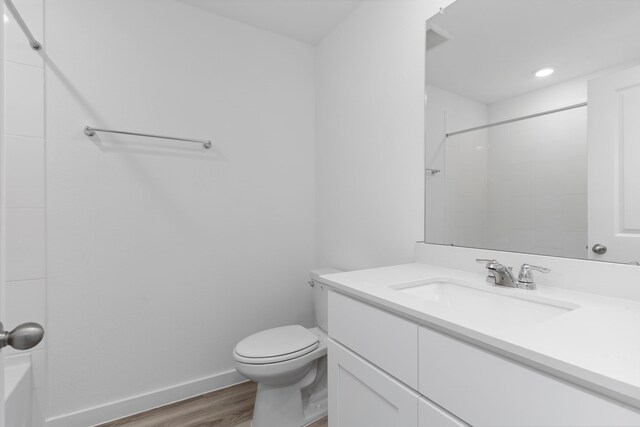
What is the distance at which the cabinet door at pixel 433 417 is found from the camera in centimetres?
65

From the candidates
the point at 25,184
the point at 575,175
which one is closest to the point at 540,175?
the point at 575,175

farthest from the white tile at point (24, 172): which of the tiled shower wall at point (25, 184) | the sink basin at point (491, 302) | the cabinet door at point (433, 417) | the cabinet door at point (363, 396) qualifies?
the cabinet door at point (433, 417)

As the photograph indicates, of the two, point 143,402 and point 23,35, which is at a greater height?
point 23,35

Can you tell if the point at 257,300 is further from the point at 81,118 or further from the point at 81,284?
the point at 81,118

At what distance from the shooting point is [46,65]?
1.40 metres

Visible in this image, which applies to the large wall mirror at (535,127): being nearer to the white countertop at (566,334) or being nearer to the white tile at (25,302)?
the white countertop at (566,334)

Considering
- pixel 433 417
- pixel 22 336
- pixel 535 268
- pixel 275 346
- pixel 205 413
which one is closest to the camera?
pixel 22 336

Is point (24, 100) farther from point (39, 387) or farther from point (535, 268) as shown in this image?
point (535, 268)

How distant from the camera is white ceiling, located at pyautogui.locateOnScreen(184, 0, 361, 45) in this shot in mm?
1724

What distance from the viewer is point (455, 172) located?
4.24 feet

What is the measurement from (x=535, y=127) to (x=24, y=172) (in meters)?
2.11

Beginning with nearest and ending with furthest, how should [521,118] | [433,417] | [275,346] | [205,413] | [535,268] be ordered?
[433,417], [535,268], [521,118], [275,346], [205,413]

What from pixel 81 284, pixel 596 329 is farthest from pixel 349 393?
pixel 81 284

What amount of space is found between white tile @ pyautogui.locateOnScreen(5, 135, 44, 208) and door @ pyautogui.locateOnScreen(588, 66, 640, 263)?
7.13 ft
